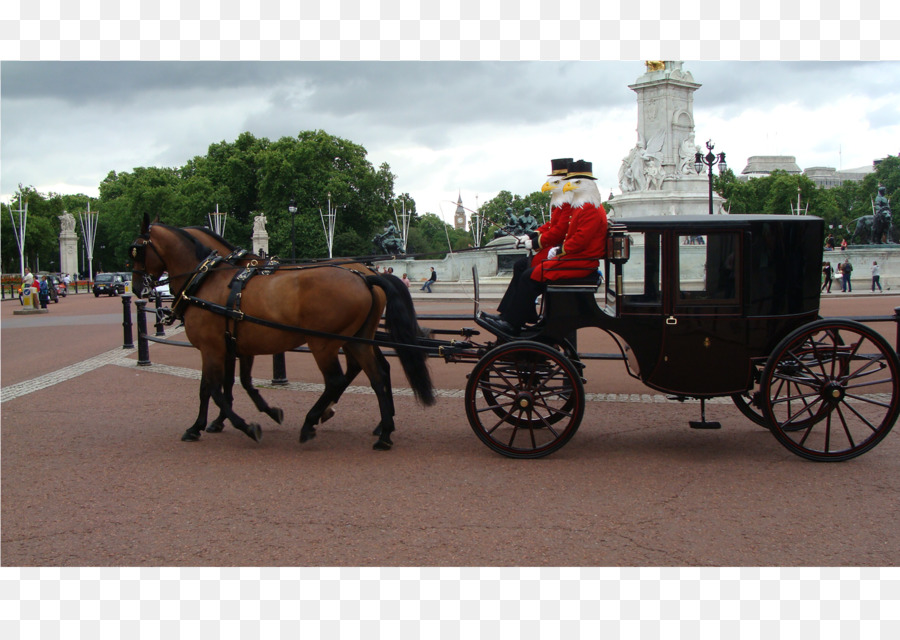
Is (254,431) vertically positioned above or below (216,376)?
below

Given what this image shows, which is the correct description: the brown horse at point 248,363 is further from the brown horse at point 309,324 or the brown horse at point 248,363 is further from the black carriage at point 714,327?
the black carriage at point 714,327

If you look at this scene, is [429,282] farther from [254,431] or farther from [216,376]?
[254,431]

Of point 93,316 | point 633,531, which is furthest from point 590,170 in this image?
point 93,316

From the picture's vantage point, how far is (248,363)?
778 cm

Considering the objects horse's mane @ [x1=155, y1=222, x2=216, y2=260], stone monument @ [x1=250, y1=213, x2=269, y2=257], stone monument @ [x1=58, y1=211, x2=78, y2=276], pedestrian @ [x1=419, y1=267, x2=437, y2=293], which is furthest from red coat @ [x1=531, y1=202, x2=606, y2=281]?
stone monument @ [x1=58, y1=211, x2=78, y2=276]

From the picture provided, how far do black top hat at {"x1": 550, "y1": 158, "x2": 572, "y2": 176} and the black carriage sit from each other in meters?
0.95

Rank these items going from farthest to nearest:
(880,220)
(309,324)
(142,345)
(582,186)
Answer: (880,220) → (142,345) → (309,324) → (582,186)

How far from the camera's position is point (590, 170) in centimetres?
720

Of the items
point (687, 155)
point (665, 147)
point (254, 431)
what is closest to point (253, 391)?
point (254, 431)

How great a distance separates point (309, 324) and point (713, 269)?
3543 mm

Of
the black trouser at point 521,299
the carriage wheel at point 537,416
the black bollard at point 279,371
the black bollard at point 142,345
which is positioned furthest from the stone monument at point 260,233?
the black trouser at point 521,299

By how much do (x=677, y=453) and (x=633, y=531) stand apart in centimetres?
214

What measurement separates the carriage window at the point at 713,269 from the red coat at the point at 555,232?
104 cm

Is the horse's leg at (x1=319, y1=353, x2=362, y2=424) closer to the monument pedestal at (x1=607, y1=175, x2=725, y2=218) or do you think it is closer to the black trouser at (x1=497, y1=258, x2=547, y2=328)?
the black trouser at (x1=497, y1=258, x2=547, y2=328)
